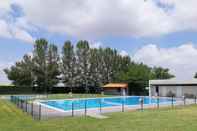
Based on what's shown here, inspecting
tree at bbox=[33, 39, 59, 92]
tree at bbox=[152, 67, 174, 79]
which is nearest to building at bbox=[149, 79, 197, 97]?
tree at bbox=[33, 39, 59, 92]

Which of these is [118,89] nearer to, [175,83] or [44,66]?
[175,83]

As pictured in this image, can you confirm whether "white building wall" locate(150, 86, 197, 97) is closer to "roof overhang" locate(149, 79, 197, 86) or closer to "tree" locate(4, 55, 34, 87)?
"roof overhang" locate(149, 79, 197, 86)

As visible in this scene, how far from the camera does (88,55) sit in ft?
196

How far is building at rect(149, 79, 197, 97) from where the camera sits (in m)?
38.9

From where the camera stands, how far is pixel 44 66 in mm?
57156

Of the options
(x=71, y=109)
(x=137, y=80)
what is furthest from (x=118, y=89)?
(x=71, y=109)

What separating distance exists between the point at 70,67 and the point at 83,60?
3047 millimetres

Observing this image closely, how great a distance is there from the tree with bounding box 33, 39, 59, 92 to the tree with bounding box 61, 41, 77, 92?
1.66 meters

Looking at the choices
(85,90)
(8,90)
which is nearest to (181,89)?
(85,90)

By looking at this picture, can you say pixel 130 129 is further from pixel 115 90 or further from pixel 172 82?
pixel 115 90

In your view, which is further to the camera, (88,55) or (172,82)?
(88,55)

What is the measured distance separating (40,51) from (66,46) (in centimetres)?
551

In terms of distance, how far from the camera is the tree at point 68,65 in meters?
58.6

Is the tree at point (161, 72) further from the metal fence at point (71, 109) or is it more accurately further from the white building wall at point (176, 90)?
the metal fence at point (71, 109)
